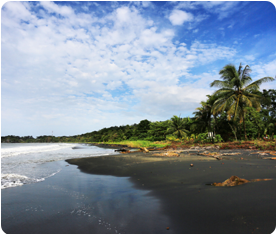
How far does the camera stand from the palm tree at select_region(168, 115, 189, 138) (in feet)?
95.2

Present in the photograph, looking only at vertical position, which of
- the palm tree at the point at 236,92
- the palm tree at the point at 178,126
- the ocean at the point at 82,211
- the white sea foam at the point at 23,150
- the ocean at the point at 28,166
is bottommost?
the white sea foam at the point at 23,150

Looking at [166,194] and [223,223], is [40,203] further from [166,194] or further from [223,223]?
[223,223]

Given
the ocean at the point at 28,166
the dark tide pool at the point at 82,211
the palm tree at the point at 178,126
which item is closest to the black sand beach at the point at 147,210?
the dark tide pool at the point at 82,211

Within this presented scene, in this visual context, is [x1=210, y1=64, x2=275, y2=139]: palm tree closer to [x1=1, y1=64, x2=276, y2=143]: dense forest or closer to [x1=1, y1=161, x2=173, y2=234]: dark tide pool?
[x1=1, y1=64, x2=276, y2=143]: dense forest

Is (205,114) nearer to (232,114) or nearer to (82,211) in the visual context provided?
(232,114)

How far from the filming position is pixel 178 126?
29.5 m

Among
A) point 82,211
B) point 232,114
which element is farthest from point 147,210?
point 232,114

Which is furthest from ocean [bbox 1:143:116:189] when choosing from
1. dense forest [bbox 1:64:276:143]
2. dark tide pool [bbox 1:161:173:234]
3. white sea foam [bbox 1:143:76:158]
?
dense forest [bbox 1:64:276:143]

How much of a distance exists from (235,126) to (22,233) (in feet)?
78.1

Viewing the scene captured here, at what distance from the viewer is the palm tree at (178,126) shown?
1142 inches

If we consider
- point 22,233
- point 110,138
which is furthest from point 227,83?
point 110,138

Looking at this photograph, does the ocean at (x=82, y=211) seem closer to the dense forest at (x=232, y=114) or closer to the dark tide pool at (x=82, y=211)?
the dark tide pool at (x=82, y=211)

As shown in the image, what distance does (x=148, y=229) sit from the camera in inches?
84.3

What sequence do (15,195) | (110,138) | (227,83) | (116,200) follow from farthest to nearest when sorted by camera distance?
(110,138) < (227,83) < (15,195) < (116,200)
